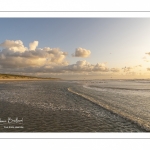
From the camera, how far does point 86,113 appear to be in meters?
16.1

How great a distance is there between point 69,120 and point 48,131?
2.35 metres
